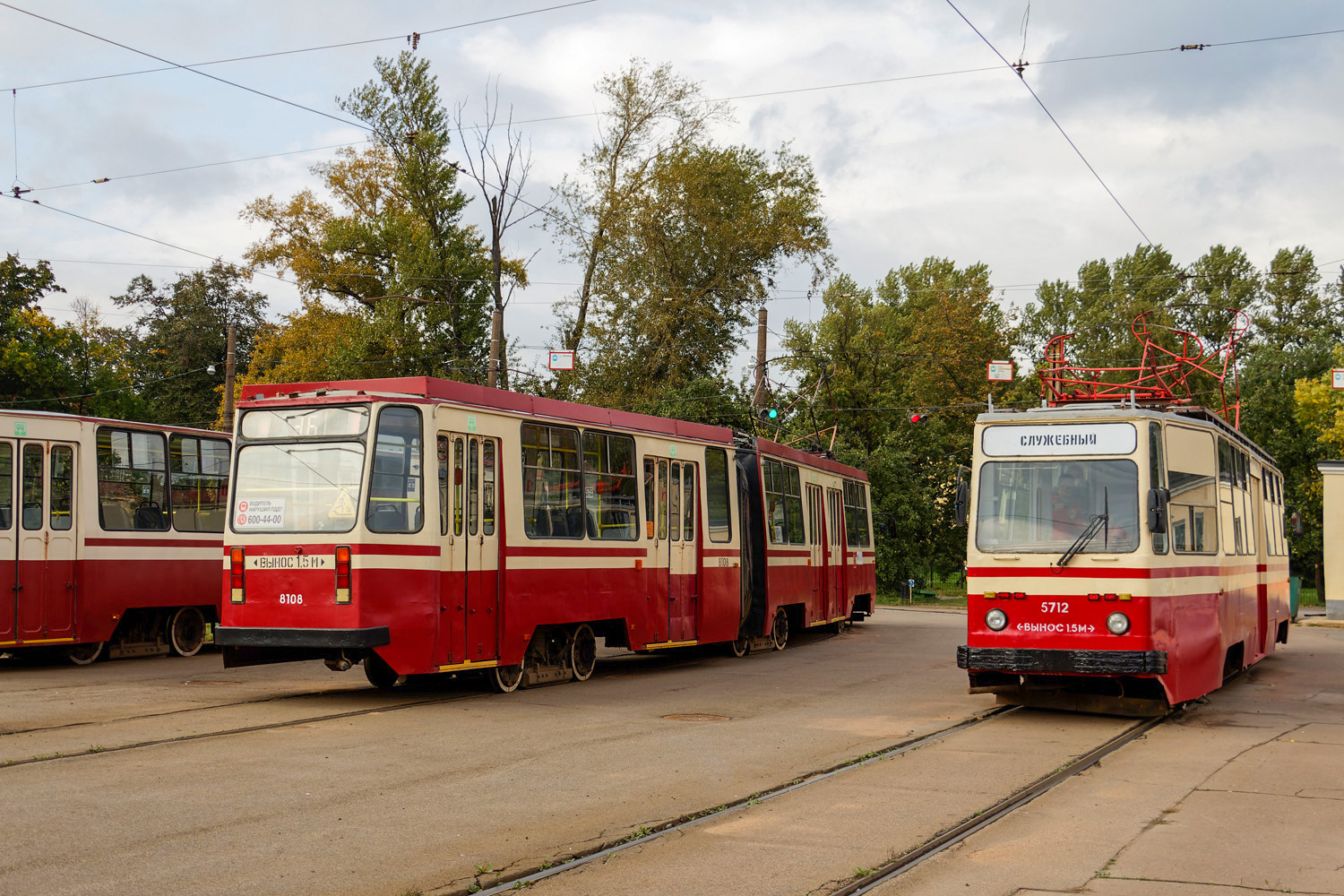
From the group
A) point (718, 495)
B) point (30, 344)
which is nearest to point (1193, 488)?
point (718, 495)

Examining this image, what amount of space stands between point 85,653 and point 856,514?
15.2 m

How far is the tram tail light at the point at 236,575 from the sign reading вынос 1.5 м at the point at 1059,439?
24.2ft

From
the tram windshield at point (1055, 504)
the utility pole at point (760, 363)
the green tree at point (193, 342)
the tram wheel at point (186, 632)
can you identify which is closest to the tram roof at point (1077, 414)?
the tram windshield at point (1055, 504)

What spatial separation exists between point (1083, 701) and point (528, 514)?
241 inches

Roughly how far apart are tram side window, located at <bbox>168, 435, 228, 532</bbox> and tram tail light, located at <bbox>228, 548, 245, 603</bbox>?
571cm

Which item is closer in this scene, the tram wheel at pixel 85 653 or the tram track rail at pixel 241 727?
the tram track rail at pixel 241 727

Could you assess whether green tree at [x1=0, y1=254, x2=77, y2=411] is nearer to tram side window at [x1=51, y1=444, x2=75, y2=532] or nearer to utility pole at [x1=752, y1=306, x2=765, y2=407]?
utility pole at [x1=752, y1=306, x2=765, y2=407]

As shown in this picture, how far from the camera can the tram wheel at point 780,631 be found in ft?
71.7

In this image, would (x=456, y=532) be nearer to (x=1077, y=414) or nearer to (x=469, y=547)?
(x=469, y=547)

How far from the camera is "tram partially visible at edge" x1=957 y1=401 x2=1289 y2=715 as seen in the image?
39.3 feet

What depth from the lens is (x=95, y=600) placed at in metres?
17.0

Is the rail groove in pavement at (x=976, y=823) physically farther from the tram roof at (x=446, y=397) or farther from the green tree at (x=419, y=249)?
the green tree at (x=419, y=249)

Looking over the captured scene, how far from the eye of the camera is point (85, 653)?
17438 millimetres

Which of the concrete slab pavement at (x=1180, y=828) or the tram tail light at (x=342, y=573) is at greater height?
the tram tail light at (x=342, y=573)
